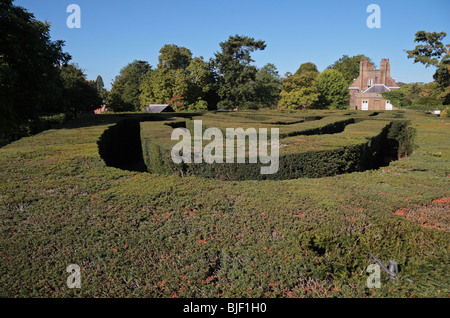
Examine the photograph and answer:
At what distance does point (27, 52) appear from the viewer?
13.9m

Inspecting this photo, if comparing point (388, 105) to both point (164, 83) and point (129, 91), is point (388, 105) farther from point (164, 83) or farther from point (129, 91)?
point (129, 91)

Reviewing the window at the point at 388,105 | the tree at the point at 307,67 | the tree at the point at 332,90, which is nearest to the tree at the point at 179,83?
the tree at the point at 332,90

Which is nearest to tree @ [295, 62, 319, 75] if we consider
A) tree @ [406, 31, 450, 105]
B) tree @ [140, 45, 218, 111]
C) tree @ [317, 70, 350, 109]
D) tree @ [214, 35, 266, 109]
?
tree @ [317, 70, 350, 109]

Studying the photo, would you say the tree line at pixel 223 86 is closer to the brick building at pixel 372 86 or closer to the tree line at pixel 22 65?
the brick building at pixel 372 86

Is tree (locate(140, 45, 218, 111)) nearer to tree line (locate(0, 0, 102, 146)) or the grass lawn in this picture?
tree line (locate(0, 0, 102, 146))

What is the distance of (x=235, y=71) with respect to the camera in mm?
43719

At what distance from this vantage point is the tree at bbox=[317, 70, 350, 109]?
165 feet

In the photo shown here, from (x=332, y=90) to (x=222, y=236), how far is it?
52.0 meters

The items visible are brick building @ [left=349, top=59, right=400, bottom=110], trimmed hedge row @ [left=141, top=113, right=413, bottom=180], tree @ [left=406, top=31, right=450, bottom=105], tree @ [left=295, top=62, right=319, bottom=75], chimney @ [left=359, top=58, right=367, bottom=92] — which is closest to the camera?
trimmed hedge row @ [left=141, top=113, right=413, bottom=180]

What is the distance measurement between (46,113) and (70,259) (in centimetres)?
2453

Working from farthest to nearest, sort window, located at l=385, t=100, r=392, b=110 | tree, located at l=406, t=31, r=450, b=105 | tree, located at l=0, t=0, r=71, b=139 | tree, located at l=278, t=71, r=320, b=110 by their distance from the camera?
window, located at l=385, t=100, r=392, b=110 → tree, located at l=278, t=71, r=320, b=110 → tree, located at l=406, t=31, r=450, b=105 → tree, located at l=0, t=0, r=71, b=139

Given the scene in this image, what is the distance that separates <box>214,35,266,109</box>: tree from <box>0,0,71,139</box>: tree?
2907 centimetres

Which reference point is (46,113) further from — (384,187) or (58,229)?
(384,187)
